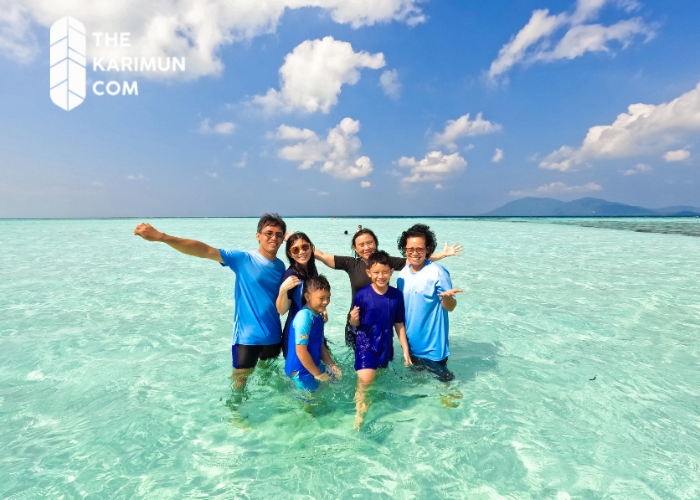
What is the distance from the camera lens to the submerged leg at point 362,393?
3347 millimetres

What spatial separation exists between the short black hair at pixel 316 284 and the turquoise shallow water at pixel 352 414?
1.23m

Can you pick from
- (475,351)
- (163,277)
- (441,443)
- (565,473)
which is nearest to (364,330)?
(441,443)

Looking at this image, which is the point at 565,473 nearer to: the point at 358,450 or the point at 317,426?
the point at 358,450

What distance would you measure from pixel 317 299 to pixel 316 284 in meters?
0.14

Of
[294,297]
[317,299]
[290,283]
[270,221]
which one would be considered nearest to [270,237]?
[270,221]

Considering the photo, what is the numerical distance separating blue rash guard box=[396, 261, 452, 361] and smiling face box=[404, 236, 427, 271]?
9cm

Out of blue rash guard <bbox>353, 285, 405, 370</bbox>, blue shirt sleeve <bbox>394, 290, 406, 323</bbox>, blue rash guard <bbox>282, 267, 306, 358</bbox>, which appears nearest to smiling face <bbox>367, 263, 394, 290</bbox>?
blue rash guard <bbox>353, 285, 405, 370</bbox>

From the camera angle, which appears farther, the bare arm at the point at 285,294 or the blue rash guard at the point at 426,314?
the blue rash guard at the point at 426,314

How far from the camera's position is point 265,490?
2637 mm

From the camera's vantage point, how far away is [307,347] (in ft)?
10.5

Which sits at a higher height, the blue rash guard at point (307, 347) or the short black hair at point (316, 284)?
the short black hair at point (316, 284)

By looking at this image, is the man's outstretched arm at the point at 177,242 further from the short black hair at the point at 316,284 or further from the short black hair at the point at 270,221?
the short black hair at the point at 316,284

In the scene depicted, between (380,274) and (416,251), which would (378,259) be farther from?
(416,251)

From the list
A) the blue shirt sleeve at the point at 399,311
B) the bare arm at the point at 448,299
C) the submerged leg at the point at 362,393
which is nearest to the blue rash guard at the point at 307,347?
the submerged leg at the point at 362,393
